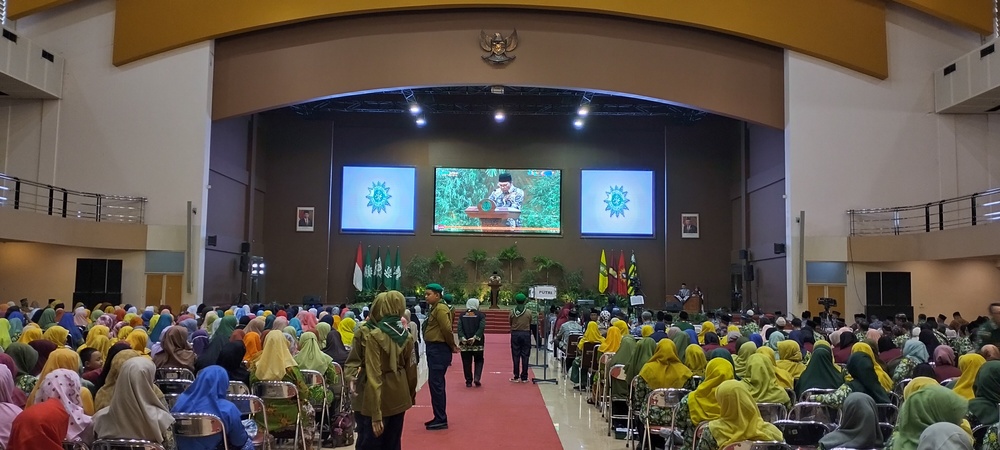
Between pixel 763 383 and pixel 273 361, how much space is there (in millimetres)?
3617

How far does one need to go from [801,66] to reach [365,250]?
1461cm

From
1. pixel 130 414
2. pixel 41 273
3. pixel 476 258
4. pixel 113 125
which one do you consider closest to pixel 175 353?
pixel 130 414

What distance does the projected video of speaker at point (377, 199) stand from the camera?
80.7ft

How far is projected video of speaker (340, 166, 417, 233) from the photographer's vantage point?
24.6m

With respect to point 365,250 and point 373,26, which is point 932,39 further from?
point 365,250

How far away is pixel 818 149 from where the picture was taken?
1747 cm

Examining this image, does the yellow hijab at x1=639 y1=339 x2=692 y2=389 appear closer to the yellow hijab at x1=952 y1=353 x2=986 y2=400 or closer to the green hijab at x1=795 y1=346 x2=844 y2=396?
the green hijab at x1=795 y1=346 x2=844 y2=396

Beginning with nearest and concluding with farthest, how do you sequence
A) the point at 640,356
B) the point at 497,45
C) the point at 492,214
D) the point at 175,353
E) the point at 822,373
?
the point at 822,373 < the point at 175,353 < the point at 640,356 < the point at 497,45 < the point at 492,214

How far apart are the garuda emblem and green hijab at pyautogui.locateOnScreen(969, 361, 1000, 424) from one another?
15164mm

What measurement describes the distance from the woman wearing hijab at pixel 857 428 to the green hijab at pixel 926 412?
25 centimetres

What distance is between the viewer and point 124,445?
372cm

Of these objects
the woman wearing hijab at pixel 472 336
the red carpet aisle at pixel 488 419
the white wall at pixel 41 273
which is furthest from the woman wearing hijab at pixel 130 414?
the white wall at pixel 41 273

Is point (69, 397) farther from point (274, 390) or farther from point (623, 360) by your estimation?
point (623, 360)

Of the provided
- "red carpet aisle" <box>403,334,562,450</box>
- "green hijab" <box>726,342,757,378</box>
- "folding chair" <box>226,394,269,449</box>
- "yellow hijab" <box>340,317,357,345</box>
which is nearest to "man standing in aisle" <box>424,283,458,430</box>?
"red carpet aisle" <box>403,334,562,450</box>
